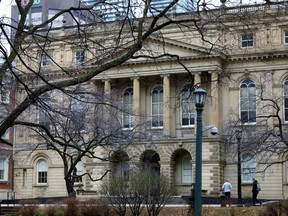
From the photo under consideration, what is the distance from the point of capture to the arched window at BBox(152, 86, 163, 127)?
61.7 meters

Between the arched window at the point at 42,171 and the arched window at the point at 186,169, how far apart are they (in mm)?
14898

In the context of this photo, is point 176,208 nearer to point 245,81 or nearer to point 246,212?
point 246,212

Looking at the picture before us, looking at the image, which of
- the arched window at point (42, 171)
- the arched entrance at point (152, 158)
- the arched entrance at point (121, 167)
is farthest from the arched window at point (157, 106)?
the arched entrance at point (121, 167)

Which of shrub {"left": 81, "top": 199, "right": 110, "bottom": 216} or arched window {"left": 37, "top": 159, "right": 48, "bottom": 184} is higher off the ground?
arched window {"left": 37, "top": 159, "right": 48, "bottom": 184}

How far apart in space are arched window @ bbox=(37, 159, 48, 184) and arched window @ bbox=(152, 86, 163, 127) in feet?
42.0

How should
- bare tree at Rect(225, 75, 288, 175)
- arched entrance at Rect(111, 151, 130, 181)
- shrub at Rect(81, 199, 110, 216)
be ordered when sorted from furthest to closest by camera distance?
bare tree at Rect(225, 75, 288, 175), arched entrance at Rect(111, 151, 130, 181), shrub at Rect(81, 199, 110, 216)

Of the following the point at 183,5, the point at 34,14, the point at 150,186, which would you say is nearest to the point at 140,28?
the point at 183,5

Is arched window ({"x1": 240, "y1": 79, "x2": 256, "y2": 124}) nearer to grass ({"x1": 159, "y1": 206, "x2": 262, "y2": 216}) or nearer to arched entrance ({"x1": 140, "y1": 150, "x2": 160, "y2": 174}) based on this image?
arched entrance ({"x1": 140, "y1": 150, "x2": 160, "y2": 174})

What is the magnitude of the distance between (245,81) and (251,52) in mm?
2981

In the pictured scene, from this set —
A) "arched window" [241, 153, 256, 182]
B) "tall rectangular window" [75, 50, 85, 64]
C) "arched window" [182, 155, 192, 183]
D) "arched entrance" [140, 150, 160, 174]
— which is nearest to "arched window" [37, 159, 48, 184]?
"arched entrance" [140, 150, 160, 174]

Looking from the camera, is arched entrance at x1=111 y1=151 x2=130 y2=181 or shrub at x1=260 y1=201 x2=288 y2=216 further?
arched entrance at x1=111 y1=151 x2=130 y2=181

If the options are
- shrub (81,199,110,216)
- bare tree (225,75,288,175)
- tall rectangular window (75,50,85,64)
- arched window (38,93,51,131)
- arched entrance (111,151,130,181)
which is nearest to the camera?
arched window (38,93,51,131)

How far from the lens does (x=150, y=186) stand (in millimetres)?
29094

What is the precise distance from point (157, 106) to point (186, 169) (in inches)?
265
